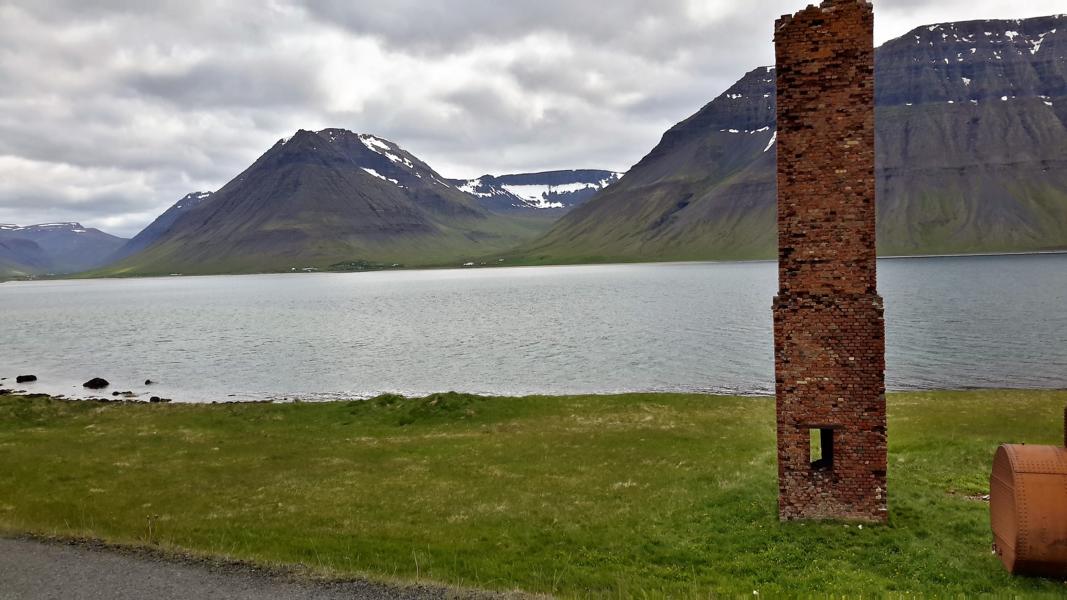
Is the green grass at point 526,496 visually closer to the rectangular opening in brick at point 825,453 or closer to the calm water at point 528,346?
the rectangular opening in brick at point 825,453

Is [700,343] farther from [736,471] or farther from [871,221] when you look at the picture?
[871,221]

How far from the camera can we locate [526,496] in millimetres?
23547

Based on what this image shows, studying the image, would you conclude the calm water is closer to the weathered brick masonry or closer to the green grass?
the green grass

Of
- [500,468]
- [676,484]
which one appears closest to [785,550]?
[676,484]

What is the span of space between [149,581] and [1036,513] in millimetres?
19582

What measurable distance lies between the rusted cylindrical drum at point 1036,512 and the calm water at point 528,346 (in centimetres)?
4272

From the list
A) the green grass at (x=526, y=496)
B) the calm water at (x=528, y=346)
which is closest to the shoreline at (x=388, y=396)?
the calm water at (x=528, y=346)

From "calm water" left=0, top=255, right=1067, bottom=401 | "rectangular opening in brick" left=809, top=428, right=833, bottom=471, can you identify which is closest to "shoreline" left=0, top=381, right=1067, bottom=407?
"calm water" left=0, top=255, right=1067, bottom=401

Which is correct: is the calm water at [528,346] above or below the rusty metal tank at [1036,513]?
below

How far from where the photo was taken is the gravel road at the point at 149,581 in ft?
47.5

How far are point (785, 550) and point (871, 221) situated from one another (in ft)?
28.9

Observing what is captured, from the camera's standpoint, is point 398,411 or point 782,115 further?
point 398,411

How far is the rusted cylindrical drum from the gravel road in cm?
1157

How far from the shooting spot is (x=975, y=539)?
55.7 ft
